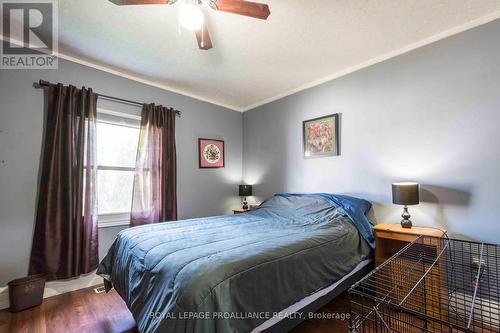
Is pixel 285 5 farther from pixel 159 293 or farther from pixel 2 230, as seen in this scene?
pixel 2 230

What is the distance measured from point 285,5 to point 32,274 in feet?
11.3

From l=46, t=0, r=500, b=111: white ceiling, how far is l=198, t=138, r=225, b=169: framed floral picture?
1.01m

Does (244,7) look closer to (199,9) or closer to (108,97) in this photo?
(199,9)

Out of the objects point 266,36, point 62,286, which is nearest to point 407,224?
point 266,36

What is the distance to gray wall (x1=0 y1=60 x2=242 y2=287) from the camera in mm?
2295

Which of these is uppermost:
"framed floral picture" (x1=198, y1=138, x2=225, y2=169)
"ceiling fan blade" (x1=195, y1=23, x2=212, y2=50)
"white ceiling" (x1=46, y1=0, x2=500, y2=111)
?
"white ceiling" (x1=46, y1=0, x2=500, y2=111)

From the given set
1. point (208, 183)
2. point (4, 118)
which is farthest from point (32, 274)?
point (208, 183)

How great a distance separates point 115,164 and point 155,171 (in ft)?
1.59

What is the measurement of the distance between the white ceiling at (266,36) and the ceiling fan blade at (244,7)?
334 mm

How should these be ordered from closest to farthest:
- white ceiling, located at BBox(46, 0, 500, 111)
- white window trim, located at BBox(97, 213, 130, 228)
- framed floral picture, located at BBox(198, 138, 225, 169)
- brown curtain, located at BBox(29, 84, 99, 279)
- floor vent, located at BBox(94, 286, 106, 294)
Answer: white ceiling, located at BBox(46, 0, 500, 111) → brown curtain, located at BBox(29, 84, 99, 279) → floor vent, located at BBox(94, 286, 106, 294) → white window trim, located at BBox(97, 213, 130, 228) → framed floral picture, located at BBox(198, 138, 225, 169)

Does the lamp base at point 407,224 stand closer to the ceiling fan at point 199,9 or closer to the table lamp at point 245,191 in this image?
the ceiling fan at point 199,9

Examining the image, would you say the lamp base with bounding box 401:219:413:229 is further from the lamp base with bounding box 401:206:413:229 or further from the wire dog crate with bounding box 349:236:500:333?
the wire dog crate with bounding box 349:236:500:333

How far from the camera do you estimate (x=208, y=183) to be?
3.91 metres

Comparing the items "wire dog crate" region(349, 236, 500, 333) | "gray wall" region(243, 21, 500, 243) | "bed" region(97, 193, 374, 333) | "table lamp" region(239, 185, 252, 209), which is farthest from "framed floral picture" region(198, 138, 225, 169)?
"wire dog crate" region(349, 236, 500, 333)
